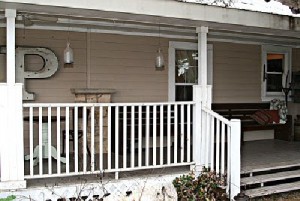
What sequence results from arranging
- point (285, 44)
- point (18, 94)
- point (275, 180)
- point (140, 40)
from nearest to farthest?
point (18, 94)
point (275, 180)
point (140, 40)
point (285, 44)

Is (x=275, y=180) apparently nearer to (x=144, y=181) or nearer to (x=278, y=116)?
(x=144, y=181)

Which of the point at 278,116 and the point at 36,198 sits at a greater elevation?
the point at 278,116

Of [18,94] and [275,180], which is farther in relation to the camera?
[275,180]

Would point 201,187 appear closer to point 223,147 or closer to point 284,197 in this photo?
point 223,147

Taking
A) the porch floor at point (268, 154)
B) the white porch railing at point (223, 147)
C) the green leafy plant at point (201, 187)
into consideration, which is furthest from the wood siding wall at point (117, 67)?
the green leafy plant at point (201, 187)

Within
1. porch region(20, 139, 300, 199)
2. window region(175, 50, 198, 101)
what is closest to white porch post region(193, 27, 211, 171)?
porch region(20, 139, 300, 199)

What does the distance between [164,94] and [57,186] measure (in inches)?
133

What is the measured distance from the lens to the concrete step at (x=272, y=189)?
539 cm

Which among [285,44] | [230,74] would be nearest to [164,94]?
[230,74]

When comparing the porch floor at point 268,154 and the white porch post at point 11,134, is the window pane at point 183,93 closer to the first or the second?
the porch floor at point 268,154

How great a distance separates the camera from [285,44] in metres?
8.68

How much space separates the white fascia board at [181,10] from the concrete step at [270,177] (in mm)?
2188

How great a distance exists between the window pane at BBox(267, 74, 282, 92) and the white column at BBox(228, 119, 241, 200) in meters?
4.08

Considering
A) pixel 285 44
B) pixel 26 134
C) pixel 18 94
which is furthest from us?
pixel 285 44
